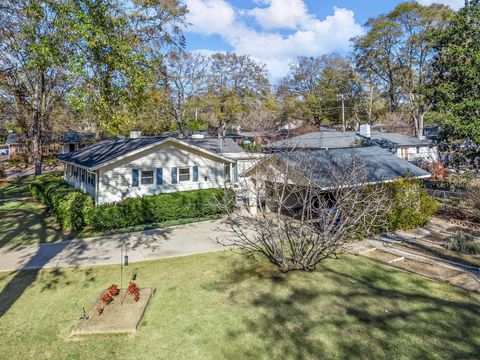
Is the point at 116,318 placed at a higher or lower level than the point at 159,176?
lower

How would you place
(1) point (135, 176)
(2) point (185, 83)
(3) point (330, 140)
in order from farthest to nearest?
(2) point (185, 83) → (3) point (330, 140) → (1) point (135, 176)

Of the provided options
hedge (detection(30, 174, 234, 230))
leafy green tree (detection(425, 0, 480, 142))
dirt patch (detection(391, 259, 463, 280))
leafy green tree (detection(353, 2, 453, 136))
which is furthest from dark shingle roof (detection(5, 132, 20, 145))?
dirt patch (detection(391, 259, 463, 280))

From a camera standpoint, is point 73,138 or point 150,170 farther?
point 73,138

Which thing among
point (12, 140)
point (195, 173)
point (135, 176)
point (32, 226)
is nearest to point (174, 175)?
point (195, 173)

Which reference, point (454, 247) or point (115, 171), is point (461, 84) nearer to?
point (454, 247)

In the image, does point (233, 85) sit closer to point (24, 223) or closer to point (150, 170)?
point (150, 170)

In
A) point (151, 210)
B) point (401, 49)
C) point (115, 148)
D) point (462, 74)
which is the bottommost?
point (151, 210)

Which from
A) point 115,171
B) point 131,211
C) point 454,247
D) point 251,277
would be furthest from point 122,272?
point 454,247
